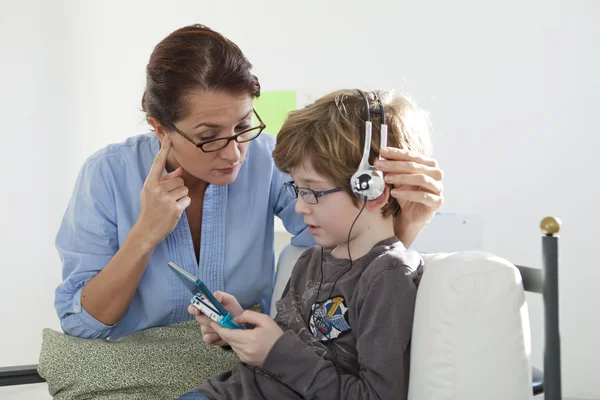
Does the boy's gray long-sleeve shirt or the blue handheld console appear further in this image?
the blue handheld console

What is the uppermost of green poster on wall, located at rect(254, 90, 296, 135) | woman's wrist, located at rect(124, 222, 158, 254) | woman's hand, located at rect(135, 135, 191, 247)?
green poster on wall, located at rect(254, 90, 296, 135)

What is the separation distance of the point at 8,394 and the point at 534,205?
7.85ft

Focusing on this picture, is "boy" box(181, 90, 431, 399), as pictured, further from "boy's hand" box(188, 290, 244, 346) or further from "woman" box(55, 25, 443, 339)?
"woman" box(55, 25, 443, 339)

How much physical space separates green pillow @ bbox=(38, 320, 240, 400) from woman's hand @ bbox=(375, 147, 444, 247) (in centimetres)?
57

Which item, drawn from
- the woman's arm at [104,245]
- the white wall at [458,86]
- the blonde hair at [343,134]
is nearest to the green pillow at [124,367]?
the woman's arm at [104,245]

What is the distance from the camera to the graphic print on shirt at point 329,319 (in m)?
1.33

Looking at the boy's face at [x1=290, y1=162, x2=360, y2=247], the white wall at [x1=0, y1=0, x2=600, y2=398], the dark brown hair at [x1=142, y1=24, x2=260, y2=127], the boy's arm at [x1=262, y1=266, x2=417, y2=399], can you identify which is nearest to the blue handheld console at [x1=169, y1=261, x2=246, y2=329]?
the boy's arm at [x1=262, y1=266, x2=417, y2=399]

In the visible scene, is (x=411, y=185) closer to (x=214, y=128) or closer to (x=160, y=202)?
(x=214, y=128)

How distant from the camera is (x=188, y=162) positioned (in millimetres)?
1703

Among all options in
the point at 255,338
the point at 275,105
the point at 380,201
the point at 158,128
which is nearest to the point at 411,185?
the point at 380,201

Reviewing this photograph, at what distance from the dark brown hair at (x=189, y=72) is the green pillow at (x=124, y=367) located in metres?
0.53

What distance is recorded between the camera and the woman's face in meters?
1.63

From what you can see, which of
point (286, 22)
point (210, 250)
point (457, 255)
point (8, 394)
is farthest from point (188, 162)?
point (8, 394)

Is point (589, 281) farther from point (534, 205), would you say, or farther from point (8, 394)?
point (8, 394)
